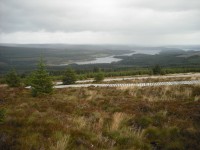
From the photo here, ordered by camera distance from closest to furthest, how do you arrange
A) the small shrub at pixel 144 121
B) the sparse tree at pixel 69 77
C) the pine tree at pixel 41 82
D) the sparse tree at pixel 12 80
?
the small shrub at pixel 144 121
the pine tree at pixel 41 82
the sparse tree at pixel 12 80
the sparse tree at pixel 69 77

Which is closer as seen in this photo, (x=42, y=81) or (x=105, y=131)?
(x=105, y=131)

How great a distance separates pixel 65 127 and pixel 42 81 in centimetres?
1474

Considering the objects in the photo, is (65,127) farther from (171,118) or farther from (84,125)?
(171,118)

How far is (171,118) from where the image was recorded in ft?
32.2

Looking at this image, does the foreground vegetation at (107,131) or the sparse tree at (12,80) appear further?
the sparse tree at (12,80)

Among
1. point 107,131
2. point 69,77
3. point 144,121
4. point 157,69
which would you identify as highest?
point 107,131

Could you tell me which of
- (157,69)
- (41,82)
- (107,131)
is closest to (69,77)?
(41,82)

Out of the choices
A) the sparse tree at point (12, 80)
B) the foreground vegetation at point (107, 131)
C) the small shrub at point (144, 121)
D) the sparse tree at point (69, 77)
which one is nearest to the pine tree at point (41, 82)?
the foreground vegetation at point (107, 131)

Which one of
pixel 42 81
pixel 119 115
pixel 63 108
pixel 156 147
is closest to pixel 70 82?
pixel 42 81

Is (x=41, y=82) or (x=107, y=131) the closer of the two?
(x=107, y=131)

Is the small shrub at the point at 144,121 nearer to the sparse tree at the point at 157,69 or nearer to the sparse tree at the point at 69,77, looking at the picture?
the sparse tree at the point at 69,77

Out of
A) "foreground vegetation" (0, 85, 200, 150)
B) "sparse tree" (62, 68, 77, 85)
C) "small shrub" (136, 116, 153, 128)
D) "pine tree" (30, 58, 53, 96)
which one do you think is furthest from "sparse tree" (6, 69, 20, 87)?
"small shrub" (136, 116, 153, 128)

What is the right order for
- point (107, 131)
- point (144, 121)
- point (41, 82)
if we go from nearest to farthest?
point (107, 131) < point (144, 121) < point (41, 82)

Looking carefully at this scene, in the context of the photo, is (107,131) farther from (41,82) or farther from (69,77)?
(69,77)
